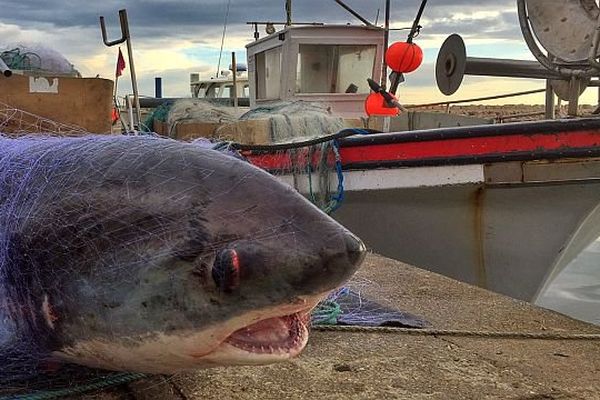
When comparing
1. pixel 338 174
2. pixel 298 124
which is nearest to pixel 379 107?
pixel 298 124

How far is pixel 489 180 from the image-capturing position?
16.9ft

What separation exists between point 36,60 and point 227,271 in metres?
5.74

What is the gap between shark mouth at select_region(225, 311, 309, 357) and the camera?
1766 mm

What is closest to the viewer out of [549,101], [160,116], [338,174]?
[338,174]

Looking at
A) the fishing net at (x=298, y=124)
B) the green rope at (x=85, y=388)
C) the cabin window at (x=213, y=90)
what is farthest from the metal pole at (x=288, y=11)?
the green rope at (x=85, y=388)

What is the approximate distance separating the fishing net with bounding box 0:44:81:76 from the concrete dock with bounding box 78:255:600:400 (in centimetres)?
447

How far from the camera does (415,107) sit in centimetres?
1438

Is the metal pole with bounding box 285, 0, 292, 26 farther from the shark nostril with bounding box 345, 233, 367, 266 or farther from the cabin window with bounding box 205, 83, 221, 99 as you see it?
the shark nostril with bounding box 345, 233, 367, 266

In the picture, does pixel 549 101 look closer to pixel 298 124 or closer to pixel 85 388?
pixel 298 124

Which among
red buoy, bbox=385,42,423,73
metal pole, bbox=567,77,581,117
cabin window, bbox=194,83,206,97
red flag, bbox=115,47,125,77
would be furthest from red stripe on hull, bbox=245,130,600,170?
cabin window, bbox=194,83,206,97

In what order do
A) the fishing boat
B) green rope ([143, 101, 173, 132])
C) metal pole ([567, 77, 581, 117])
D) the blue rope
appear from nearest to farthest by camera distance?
the fishing boat, metal pole ([567, 77, 581, 117]), the blue rope, green rope ([143, 101, 173, 132])

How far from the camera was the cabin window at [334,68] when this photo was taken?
29.1ft

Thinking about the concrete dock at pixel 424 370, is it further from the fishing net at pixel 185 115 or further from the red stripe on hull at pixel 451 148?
the fishing net at pixel 185 115

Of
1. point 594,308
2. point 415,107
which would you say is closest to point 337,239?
point 594,308
